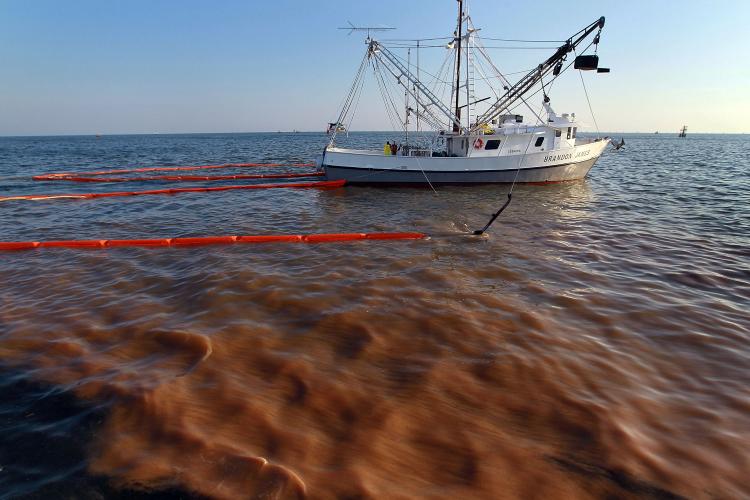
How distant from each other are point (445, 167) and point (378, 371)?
51.5ft

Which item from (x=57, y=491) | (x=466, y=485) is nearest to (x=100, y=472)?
(x=57, y=491)

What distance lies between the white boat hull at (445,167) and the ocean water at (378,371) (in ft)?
32.8

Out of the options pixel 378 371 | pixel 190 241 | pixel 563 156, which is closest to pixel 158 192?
pixel 190 241

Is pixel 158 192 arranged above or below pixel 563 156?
below

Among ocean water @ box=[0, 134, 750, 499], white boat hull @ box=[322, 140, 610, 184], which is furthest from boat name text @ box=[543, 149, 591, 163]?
ocean water @ box=[0, 134, 750, 499]

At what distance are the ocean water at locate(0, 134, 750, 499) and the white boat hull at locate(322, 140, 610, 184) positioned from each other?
1000 centimetres

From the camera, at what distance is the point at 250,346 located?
4.78m

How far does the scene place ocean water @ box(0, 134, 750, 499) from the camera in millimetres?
2967

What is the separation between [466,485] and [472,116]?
18.9 m

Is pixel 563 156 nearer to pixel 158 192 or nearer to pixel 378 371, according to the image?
pixel 378 371

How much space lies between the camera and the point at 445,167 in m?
18.6

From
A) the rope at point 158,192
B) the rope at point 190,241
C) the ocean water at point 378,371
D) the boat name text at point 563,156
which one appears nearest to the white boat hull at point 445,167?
the boat name text at point 563,156

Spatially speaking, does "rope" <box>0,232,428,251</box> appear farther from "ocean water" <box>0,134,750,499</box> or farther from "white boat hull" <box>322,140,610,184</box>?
"white boat hull" <box>322,140,610,184</box>

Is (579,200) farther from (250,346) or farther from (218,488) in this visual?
(218,488)
